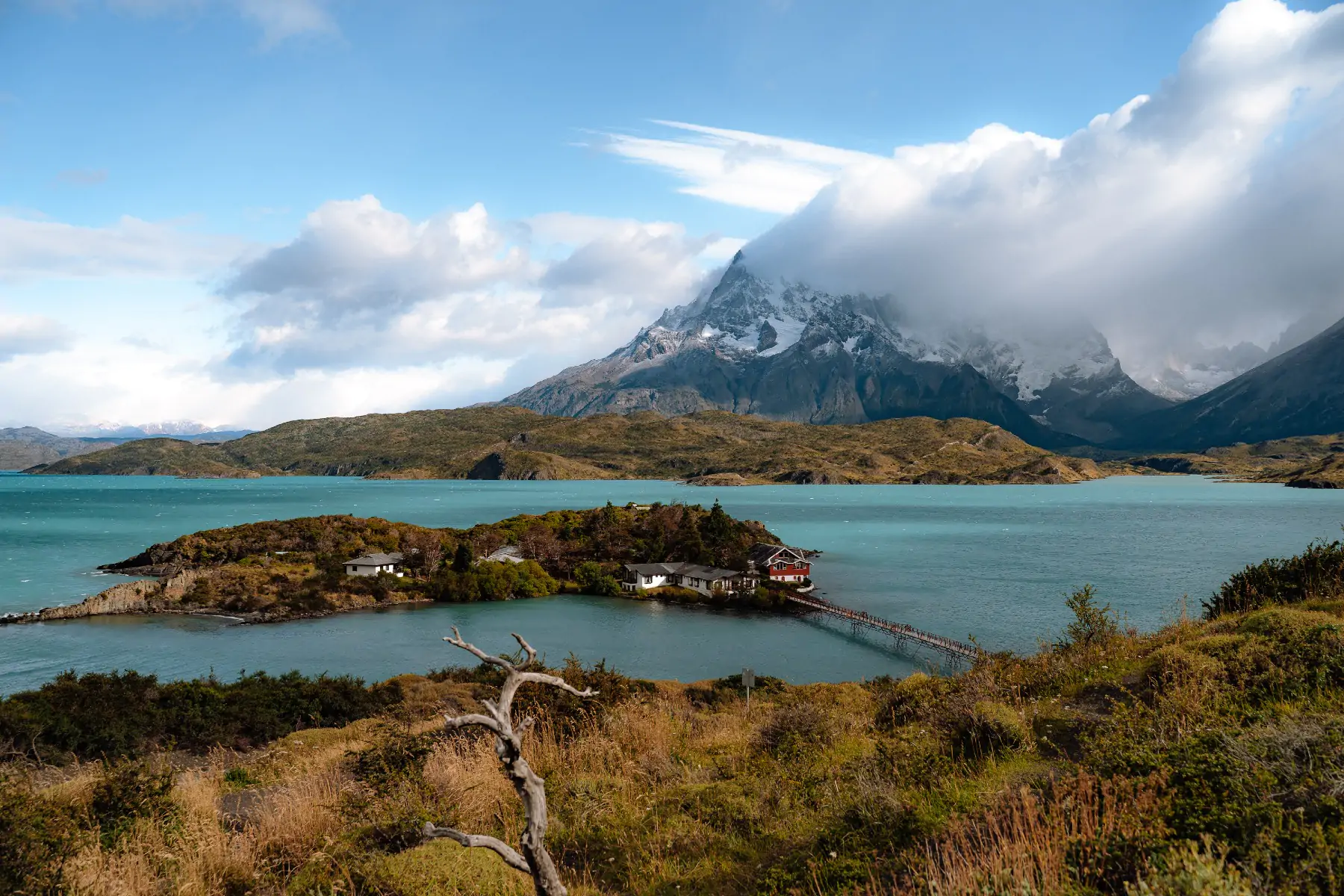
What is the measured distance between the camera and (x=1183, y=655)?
32.8 feet

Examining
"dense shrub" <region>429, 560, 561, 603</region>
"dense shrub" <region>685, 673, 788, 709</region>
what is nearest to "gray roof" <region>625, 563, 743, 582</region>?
"dense shrub" <region>429, 560, 561, 603</region>

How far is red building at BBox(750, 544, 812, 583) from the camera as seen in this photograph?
72062mm

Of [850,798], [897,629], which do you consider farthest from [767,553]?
[850,798]

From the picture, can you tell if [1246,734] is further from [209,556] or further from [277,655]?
Answer: [209,556]

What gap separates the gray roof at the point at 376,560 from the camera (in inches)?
2864

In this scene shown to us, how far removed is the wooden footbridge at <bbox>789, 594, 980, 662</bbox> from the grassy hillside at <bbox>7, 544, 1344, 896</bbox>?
105ft

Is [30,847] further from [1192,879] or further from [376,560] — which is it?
[376,560]

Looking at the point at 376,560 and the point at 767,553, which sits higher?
the point at 376,560

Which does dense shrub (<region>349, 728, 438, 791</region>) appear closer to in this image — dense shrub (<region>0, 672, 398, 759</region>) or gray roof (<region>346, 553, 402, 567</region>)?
dense shrub (<region>0, 672, 398, 759</region>)

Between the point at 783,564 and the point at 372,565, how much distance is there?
1698 inches

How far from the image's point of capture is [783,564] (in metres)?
72.7

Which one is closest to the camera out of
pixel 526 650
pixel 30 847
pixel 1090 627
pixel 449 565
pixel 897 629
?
pixel 526 650

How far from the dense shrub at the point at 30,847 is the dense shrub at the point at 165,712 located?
67.6ft

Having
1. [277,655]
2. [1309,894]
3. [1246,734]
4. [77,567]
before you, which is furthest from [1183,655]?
[77,567]
